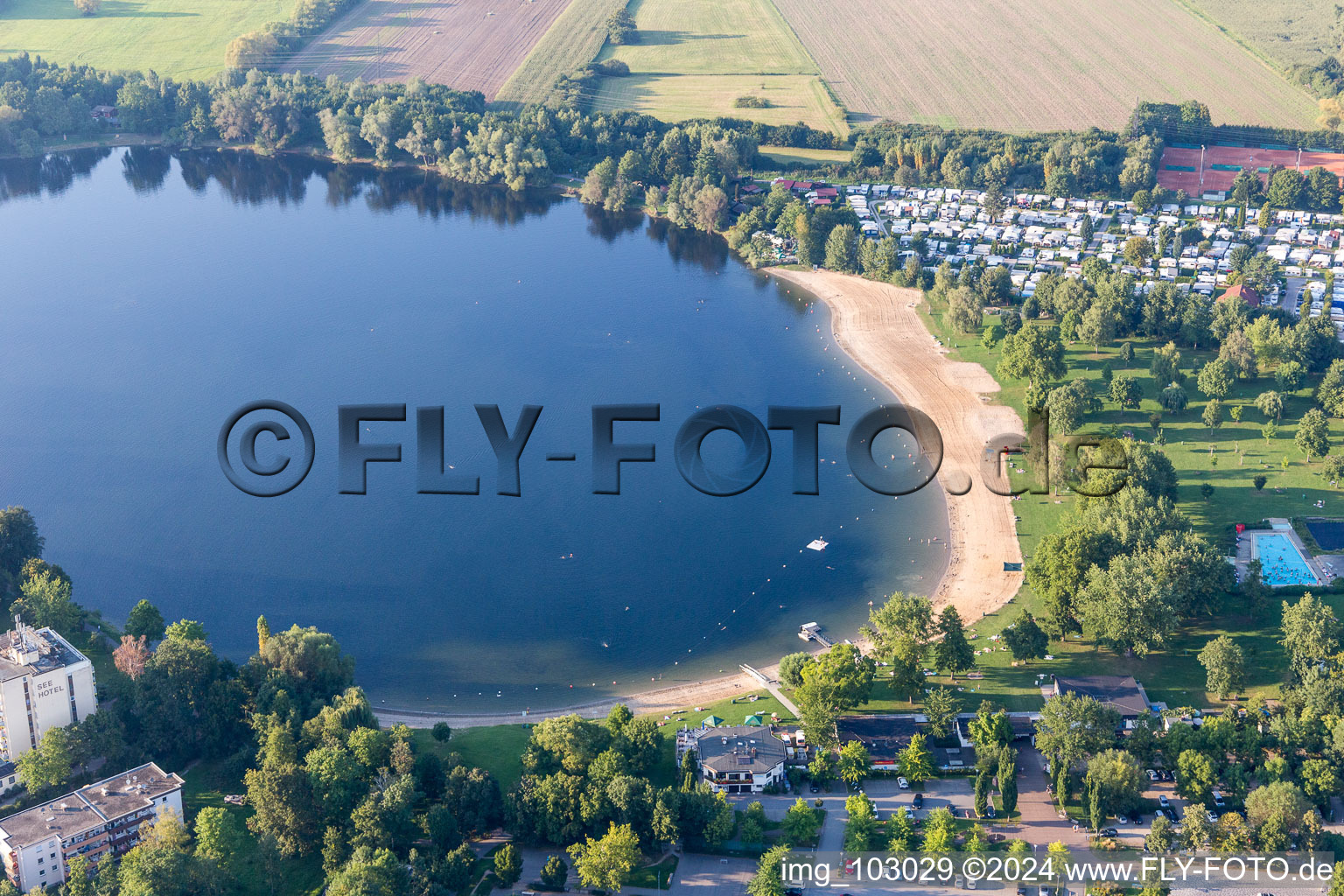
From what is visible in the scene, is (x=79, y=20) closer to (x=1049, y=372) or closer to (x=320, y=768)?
(x=1049, y=372)

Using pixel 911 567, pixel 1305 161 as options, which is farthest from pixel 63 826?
pixel 1305 161

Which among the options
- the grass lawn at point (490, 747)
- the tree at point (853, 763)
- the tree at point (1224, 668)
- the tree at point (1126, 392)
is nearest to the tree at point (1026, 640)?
the tree at point (1224, 668)

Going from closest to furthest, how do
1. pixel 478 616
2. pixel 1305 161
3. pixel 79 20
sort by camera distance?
pixel 478 616, pixel 1305 161, pixel 79 20

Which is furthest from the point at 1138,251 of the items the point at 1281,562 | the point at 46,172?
the point at 46,172

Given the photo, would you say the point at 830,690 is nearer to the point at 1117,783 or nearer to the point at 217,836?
the point at 1117,783

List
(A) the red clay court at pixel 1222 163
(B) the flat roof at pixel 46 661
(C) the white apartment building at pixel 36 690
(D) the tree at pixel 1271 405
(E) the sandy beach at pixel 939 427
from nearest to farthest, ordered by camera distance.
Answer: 1. (C) the white apartment building at pixel 36 690
2. (B) the flat roof at pixel 46 661
3. (E) the sandy beach at pixel 939 427
4. (D) the tree at pixel 1271 405
5. (A) the red clay court at pixel 1222 163

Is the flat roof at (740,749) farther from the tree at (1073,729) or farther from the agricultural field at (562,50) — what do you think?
the agricultural field at (562,50)

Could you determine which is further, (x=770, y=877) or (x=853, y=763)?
(x=853, y=763)
